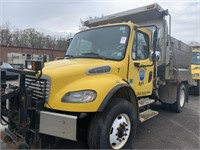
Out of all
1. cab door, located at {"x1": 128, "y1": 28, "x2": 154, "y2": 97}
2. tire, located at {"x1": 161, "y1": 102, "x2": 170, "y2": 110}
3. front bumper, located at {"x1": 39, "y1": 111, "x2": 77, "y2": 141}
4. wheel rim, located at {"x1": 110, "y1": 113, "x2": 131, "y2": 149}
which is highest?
cab door, located at {"x1": 128, "y1": 28, "x2": 154, "y2": 97}

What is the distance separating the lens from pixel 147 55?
4926mm

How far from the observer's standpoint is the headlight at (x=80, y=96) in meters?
3.12

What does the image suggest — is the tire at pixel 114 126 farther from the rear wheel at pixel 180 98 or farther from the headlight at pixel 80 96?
the rear wheel at pixel 180 98

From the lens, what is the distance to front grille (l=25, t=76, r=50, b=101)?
126 inches

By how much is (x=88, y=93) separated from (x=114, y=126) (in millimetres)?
803

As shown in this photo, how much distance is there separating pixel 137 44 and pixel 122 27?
0.48 m

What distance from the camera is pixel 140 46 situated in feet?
15.4

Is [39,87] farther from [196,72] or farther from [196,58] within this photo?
[196,58]

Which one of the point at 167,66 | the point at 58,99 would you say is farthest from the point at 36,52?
the point at 58,99

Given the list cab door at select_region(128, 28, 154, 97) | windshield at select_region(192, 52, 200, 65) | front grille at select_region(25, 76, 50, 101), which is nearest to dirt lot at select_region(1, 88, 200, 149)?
cab door at select_region(128, 28, 154, 97)

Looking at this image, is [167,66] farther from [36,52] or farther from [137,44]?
[36,52]

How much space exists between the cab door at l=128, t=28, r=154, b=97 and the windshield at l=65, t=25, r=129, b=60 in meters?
0.27

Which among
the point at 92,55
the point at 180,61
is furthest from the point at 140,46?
the point at 180,61

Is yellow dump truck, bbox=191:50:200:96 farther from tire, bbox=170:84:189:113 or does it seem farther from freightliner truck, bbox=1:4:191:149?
freightliner truck, bbox=1:4:191:149
